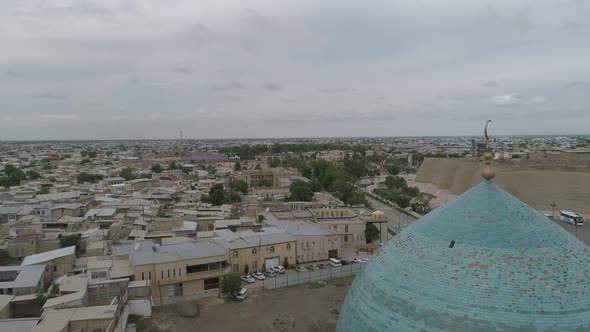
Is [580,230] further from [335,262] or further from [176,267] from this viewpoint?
[176,267]

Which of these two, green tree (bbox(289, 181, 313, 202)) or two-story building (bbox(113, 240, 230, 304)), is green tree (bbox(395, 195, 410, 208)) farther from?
two-story building (bbox(113, 240, 230, 304))

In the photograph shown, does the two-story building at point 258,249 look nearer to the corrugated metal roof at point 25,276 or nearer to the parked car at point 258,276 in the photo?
the parked car at point 258,276

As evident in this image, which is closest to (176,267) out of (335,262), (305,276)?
(305,276)

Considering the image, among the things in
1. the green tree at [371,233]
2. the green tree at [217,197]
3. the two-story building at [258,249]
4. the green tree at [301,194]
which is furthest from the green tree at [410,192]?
the two-story building at [258,249]

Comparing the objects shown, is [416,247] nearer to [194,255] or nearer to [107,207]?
[194,255]

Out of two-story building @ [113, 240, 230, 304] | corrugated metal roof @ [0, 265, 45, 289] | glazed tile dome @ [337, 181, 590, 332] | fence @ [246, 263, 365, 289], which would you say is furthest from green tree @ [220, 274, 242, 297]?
glazed tile dome @ [337, 181, 590, 332]
